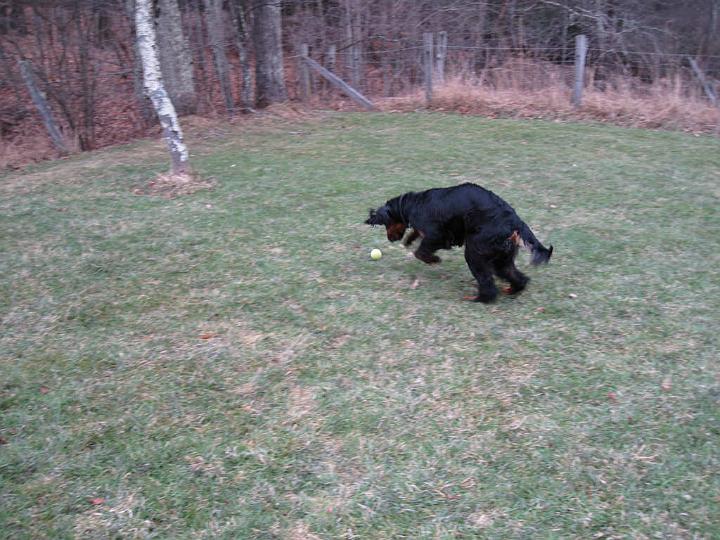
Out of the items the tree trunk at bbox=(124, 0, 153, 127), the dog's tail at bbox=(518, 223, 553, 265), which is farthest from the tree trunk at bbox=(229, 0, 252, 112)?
the dog's tail at bbox=(518, 223, 553, 265)

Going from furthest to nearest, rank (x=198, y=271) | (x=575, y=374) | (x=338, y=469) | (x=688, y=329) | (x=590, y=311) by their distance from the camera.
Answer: (x=198, y=271) → (x=590, y=311) → (x=688, y=329) → (x=575, y=374) → (x=338, y=469)

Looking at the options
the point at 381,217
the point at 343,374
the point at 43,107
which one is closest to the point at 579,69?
the point at 381,217

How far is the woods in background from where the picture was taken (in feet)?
38.9

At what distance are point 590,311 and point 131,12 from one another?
1115 centimetres

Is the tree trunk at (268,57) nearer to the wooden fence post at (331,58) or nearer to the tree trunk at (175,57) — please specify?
the wooden fence post at (331,58)

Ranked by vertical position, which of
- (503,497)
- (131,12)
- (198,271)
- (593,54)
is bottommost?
(503,497)

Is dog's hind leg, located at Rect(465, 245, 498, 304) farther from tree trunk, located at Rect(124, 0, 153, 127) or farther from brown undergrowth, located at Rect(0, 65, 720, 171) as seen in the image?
tree trunk, located at Rect(124, 0, 153, 127)

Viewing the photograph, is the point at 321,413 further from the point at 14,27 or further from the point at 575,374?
the point at 14,27

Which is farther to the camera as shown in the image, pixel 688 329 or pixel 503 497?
pixel 688 329

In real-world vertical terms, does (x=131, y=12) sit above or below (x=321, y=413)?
above

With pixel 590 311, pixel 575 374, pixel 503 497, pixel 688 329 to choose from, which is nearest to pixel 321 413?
pixel 503 497

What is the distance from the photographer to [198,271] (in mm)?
5879

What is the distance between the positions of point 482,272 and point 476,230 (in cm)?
36

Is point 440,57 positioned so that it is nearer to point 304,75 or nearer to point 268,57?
point 304,75
